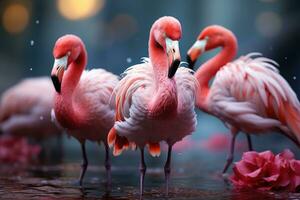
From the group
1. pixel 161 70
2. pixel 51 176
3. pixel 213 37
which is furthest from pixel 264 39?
pixel 161 70

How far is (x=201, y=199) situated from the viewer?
15.2 feet

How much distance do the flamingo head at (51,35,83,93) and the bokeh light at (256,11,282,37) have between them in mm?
9129

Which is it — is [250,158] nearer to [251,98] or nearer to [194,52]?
[251,98]

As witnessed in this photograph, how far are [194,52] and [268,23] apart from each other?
8377 millimetres

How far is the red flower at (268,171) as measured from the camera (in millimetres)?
5102

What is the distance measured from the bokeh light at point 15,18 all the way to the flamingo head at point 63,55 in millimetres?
10067

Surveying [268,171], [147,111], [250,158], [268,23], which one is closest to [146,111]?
[147,111]

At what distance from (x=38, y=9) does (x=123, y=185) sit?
33.7 feet

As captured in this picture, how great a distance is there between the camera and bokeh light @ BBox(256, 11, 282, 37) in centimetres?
1434

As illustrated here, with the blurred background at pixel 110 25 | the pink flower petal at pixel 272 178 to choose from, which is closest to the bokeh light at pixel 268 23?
the blurred background at pixel 110 25

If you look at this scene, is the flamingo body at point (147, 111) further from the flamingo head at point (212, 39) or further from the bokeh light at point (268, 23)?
the bokeh light at point (268, 23)

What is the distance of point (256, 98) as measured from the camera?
20.7ft

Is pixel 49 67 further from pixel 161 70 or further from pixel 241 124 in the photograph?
pixel 161 70

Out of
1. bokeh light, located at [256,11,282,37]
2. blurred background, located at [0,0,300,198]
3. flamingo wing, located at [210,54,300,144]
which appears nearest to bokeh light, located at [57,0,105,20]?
blurred background, located at [0,0,300,198]
